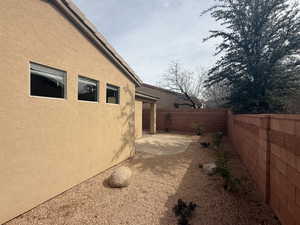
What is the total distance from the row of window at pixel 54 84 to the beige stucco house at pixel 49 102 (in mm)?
12

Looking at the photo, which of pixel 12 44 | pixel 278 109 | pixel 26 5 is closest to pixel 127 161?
pixel 12 44

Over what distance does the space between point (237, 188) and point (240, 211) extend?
0.74 meters

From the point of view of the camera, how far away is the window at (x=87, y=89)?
4.50 meters

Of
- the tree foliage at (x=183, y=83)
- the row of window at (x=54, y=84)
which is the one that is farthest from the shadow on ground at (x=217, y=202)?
the tree foliage at (x=183, y=83)

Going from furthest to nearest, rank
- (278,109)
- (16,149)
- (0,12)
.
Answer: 1. (278,109)
2. (16,149)
3. (0,12)

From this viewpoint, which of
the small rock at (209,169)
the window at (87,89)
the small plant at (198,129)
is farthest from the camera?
the small plant at (198,129)

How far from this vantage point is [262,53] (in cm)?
886

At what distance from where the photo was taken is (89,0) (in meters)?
5.14

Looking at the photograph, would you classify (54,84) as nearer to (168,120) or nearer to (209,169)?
(209,169)

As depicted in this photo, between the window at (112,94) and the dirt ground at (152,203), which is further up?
the window at (112,94)

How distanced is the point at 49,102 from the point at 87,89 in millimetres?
1371

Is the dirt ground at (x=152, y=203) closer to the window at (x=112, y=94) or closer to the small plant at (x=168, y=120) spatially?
the window at (x=112, y=94)

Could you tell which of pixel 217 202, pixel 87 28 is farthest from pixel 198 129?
pixel 87 28

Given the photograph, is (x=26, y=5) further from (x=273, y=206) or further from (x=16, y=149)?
(x=273, y=206)
